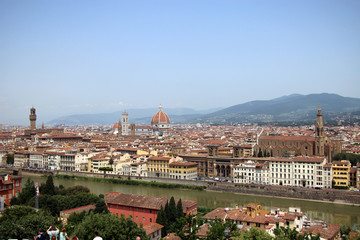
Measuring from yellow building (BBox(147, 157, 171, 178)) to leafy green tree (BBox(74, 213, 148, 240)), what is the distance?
21608mm

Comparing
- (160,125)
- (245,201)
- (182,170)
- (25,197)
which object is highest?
(160,125)

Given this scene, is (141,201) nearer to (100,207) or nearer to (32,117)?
(100,207)

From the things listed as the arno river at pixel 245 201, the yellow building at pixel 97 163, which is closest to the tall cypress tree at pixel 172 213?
the arno river at pixel 245 201

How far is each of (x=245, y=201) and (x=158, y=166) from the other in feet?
33.9

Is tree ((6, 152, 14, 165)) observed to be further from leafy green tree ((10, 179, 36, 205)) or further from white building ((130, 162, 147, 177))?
leafy green tree ((10, 179, 36, 205))

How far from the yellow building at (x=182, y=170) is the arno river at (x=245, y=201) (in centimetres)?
274

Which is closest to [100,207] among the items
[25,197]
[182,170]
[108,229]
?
[25,197]

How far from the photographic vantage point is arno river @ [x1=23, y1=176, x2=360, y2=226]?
21984 millimetres

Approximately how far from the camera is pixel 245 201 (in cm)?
2581

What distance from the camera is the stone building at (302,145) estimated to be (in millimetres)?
36000

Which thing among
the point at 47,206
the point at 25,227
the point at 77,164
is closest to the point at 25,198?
the point at 47,206

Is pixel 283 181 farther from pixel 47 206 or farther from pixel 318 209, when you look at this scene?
pixel 47 206

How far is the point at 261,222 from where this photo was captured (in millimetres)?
14867

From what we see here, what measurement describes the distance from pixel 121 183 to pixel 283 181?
12.7m
